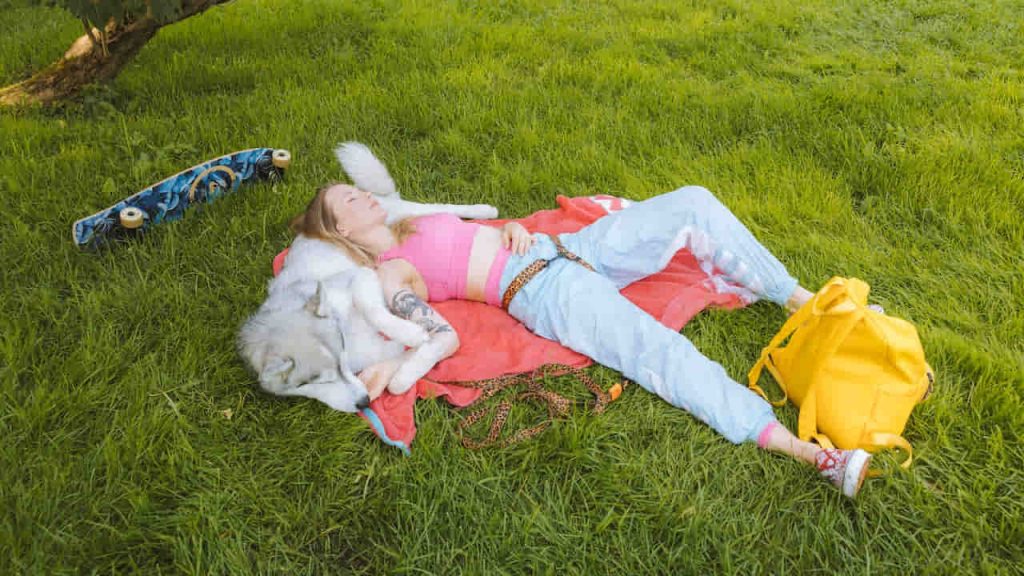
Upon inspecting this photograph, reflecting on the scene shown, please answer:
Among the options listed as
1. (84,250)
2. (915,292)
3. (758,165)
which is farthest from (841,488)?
(84,250)

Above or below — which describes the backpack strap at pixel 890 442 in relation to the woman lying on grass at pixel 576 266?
below

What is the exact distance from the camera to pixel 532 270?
2.92 metres

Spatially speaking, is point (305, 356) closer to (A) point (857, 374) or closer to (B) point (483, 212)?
(B) point (483, 212)

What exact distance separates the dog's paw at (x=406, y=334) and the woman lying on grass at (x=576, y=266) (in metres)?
0.09

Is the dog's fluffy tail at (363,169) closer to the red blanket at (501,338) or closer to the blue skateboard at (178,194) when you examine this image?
the red blanket at (501,338)

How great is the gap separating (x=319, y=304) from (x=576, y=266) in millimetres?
1067

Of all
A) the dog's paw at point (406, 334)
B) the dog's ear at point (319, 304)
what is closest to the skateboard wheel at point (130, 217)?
the dog's ear at point (319, 304)

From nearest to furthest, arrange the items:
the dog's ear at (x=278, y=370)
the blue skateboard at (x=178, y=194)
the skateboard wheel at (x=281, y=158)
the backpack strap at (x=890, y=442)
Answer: the backpack strap at (x=890, y=442)
the dog's ear at (x=278, y=370)
the blue skateboard at (x=178, y=194)
the skateboard wheel at (x=281, y=158)

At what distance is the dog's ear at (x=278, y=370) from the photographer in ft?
8.09

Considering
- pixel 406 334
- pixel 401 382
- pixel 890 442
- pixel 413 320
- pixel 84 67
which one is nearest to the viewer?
pixel 890 442

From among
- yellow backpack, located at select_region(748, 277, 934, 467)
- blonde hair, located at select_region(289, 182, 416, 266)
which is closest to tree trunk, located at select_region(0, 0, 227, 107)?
blonde hair, located at select_region(289, 182, 416, 266)

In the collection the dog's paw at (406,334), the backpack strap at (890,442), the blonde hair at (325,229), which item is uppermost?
the blonde hair at (325,229)

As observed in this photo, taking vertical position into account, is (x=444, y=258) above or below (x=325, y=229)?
below

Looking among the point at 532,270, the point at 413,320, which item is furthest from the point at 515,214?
the point at 413,320
